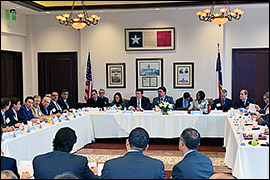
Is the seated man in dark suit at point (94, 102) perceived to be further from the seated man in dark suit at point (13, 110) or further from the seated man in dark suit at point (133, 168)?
the seated man in dark suit at point (133, 168)

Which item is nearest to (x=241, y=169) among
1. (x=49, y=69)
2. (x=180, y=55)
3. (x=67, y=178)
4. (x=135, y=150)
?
(x=135, y=150)

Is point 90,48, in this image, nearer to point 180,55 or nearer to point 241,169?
point 180,55

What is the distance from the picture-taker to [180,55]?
33.7 ft

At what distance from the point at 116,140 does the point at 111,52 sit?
3127mm

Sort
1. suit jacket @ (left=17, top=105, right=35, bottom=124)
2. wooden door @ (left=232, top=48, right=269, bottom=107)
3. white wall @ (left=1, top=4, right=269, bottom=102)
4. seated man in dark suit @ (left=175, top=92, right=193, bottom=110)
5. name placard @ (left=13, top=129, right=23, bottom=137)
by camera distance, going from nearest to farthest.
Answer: name placard @ (left=13, top=129, right=23, bottom=137)
suit jacket @ (left=17, top=105, right=35, bottom=124)
seated man in dark suit @ (left=175, top=92, right=193, bottom=110)
white wall @ (left=1, top=4, right=269, bottom=102)
wooden door @ (left=232, top=48, right=269, bottom=107)

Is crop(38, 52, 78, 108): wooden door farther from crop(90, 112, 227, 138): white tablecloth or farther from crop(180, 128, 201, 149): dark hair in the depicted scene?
crop(180, 128, 201, 149): dark hair

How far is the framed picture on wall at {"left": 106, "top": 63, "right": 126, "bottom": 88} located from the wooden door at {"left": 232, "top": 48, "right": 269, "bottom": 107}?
3.12m

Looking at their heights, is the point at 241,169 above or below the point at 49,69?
below

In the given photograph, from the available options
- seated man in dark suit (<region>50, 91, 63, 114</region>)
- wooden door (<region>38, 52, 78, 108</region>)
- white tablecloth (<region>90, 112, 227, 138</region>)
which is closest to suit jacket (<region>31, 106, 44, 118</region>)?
seated man in dark suit (<region>50, 91, 63, 114</region>)

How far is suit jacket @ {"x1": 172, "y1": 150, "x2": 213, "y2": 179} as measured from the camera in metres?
2.97

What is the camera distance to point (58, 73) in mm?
11234

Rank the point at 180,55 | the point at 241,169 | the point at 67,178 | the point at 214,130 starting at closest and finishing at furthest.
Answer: the point at 67,178 → the point at 241,169 → the point at 214,130 → the point at 180,55

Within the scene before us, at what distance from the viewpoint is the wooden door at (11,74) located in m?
10.3

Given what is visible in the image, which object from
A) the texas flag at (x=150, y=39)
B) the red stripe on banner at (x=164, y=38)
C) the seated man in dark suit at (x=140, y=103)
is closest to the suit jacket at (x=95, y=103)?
the seated man in dark suit at (x=140, y=103)
